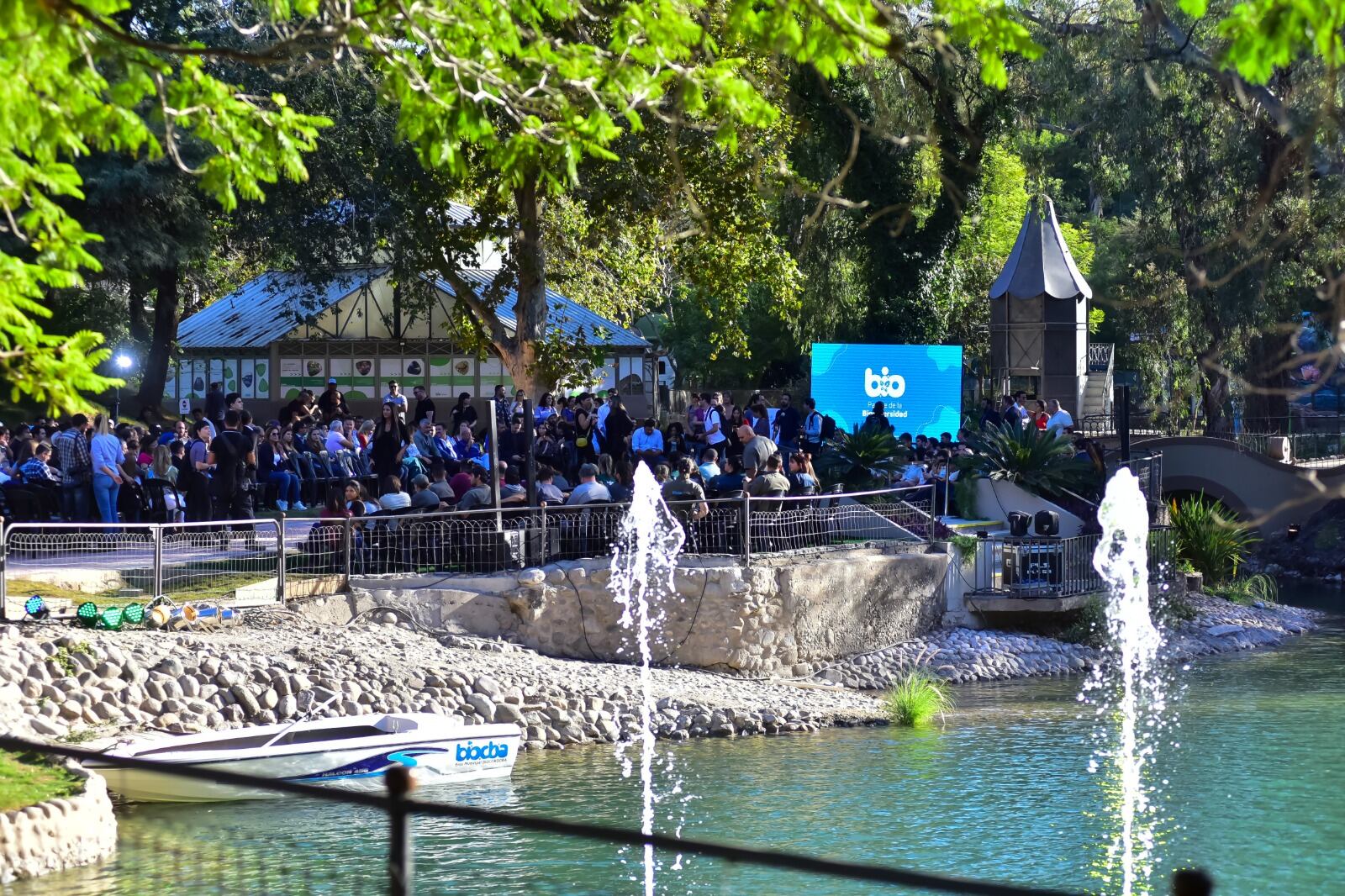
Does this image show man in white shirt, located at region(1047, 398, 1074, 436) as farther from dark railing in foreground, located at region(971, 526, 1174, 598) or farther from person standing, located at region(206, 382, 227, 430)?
person standing, located at region(206, 382, 227, 430)

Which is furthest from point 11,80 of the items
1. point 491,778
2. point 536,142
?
point 491,778

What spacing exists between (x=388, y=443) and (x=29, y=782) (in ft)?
36.5

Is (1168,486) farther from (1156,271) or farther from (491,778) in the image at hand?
(491,778)

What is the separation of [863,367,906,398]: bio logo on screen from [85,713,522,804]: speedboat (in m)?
15.2

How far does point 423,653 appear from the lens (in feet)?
60.6

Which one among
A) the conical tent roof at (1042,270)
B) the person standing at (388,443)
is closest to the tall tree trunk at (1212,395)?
the conical tent roof at (1042,270)

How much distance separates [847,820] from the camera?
14.5 metres

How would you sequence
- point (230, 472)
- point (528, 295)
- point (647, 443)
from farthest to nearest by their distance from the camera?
point (528, 295) → point (647, 443) → point (230, 472)

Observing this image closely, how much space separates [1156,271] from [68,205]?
84.1 feet

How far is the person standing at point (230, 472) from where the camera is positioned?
1953 centimetres

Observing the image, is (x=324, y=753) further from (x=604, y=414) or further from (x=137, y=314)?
(x=137, y=314)

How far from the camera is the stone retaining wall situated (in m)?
11.0

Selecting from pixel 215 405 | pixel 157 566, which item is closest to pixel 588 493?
pixel 157 566

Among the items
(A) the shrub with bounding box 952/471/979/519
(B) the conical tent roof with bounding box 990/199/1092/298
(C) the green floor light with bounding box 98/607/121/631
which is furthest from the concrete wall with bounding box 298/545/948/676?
(B) the conical tent roof with bounding box 990/199/1092/298
